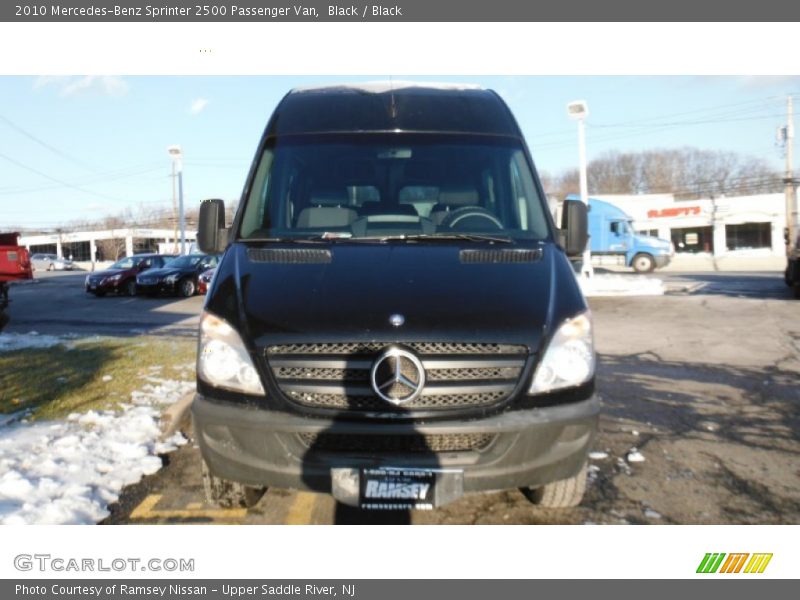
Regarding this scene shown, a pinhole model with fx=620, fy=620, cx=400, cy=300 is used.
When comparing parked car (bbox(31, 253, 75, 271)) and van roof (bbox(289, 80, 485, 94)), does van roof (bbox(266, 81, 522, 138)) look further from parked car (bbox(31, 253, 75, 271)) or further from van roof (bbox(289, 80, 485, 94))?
parked car (bbox(31, 253, 75, 271))

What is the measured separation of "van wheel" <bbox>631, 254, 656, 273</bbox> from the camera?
31406 mm

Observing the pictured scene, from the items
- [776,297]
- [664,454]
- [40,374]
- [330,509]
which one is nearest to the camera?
[330,509]

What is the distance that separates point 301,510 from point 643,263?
1221 inches

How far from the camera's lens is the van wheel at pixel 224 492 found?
10.6 ft

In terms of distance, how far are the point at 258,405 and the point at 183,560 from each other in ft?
2.74

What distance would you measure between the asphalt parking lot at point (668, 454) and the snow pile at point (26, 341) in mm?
1919

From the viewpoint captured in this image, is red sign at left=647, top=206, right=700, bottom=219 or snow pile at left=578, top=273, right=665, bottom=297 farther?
red sign at left=647, top=206, right=700, bottom=219

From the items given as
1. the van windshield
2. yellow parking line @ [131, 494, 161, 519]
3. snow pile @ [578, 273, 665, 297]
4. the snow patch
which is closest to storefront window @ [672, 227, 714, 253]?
snow pile @ [578, 273, 665, 297]

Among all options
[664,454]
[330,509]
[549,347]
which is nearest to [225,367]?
[330,509]

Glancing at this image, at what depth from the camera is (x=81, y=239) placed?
7175 cm

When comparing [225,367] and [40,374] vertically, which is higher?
[225,367]

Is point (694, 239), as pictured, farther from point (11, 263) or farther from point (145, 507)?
point (145, 507)

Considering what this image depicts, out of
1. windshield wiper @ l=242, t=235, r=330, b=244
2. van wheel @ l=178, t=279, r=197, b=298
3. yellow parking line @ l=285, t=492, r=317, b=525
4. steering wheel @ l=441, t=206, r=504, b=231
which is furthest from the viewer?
van wheel @ l=178, t=279, r=197, b=298

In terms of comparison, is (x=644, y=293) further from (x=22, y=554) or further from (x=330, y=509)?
(x=22, y=554)
